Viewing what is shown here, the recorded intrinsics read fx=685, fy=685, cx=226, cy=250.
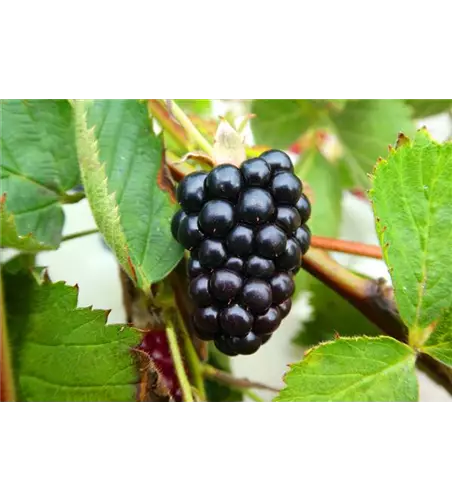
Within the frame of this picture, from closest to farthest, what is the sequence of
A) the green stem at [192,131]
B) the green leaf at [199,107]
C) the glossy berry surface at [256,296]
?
the glossy berry surface at [256,296], the green stem at [192,131], the green leaf at [199,107]

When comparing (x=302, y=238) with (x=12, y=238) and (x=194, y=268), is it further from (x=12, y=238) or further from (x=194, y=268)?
(x=12, y=238)

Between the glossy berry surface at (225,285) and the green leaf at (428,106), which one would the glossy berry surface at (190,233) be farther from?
the green leaf at (428,106)

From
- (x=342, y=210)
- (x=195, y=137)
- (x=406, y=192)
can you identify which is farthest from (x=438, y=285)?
(x=342, y=210)

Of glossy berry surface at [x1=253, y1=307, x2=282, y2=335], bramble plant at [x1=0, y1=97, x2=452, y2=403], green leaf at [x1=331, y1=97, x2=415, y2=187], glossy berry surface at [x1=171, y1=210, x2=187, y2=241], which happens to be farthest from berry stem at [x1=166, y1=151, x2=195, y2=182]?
green leaf at [x1=331, y1=97, x2=415, y2=187]

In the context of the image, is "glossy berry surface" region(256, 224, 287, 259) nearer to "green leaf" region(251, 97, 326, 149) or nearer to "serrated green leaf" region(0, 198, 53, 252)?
"serrated green leaf" region(0, 198, 53, 252)

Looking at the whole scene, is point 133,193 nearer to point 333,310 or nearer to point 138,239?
point 138,239

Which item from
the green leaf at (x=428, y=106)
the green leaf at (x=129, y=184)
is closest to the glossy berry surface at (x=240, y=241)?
the green leaf at (x=129, y=184)
